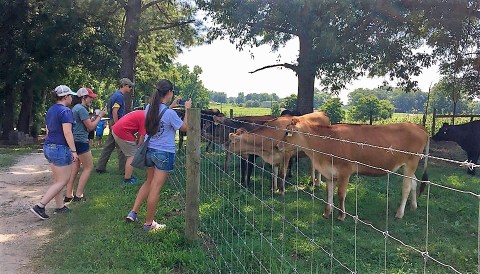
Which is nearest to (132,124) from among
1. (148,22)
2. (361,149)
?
(361,149)

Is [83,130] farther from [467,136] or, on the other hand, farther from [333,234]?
[467,136]

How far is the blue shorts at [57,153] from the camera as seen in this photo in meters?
6.08

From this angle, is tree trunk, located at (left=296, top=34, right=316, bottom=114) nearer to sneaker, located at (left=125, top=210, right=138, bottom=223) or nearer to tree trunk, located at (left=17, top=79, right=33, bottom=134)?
sneaker, located at (left=125, top=210, right=138, bottom=223)

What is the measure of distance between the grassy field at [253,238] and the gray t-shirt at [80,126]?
1.01 metres

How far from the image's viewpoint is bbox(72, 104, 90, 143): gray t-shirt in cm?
684

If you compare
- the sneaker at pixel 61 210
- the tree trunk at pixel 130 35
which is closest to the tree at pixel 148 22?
the tree trunk at pixel 130 35

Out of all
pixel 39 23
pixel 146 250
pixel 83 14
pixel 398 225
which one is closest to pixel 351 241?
pixel 398 225

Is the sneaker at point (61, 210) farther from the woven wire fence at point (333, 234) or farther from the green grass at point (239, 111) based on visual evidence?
the green grass at point (239, 111)

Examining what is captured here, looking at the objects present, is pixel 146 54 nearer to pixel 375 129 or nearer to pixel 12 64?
pixel 12 64

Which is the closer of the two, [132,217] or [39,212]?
[132,217]

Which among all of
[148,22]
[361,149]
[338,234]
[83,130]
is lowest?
[338,234]

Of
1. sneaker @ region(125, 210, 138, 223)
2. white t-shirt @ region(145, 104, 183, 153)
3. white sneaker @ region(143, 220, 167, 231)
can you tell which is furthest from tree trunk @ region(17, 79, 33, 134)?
white t-shirt @ region(145, 104, 183, 153)

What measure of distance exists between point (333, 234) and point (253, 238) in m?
1.26

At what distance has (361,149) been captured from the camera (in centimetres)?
719
